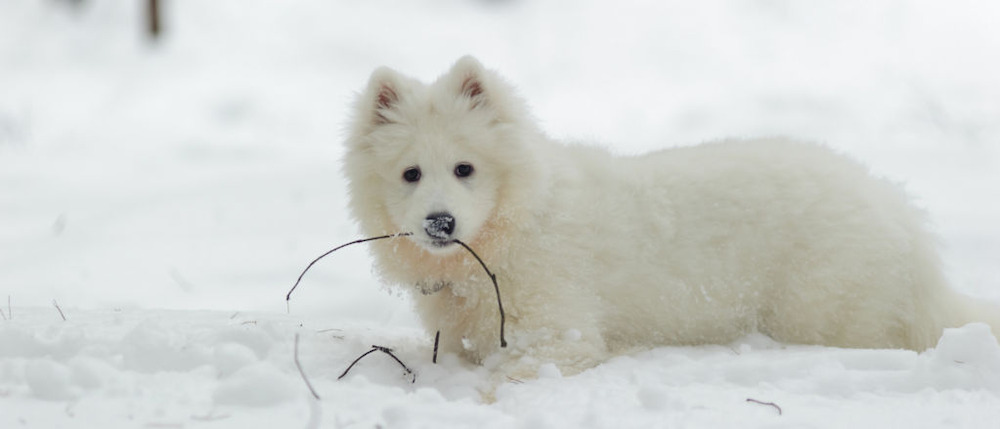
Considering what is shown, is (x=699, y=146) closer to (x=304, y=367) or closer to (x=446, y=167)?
(x=446, y=167)

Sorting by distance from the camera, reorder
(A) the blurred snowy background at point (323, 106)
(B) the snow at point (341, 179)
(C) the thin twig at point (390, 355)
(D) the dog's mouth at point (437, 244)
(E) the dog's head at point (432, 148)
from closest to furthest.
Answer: (B) the snow at point (341, 179) → (C) the thin twig at point (390, 355) → (D) the dog's mouth at point (437, 244) → (E) the dog's head at point (432, 148) → (A) the blurred snowy background at point (323, 106)

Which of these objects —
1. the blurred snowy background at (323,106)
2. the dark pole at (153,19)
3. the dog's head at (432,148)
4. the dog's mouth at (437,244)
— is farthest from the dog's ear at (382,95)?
the dark pole at (153,19)

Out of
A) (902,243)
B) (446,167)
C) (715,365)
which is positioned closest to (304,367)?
(446,167)

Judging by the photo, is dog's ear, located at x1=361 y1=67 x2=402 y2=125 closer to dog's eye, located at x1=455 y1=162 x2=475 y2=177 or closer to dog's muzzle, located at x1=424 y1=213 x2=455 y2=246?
dog's eye, located at x1=455 y1=162 x2=475 y2=177

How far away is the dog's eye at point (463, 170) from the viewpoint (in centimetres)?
378

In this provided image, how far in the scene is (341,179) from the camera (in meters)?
8.44

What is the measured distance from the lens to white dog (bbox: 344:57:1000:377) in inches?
151

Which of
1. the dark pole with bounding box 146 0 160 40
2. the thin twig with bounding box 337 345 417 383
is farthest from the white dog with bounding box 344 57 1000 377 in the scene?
the dark pole with bounding box 146 0 160 40

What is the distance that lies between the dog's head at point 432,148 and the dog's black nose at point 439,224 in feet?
0.28

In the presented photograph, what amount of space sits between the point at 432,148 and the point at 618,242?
1052 millimetres

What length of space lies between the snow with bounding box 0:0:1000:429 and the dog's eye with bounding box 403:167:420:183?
32.1 inches

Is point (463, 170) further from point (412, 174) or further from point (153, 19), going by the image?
point (153, 19)

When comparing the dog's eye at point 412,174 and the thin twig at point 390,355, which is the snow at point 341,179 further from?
the dog's eye at point 412,174

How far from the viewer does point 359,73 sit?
16.5m
